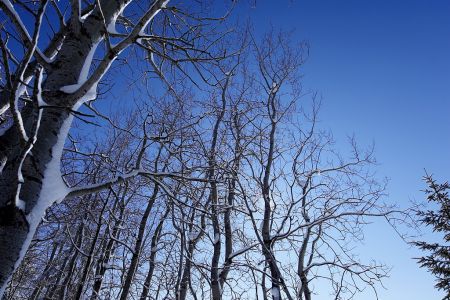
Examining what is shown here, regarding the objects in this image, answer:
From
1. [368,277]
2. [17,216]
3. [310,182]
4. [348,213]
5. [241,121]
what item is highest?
[241,121]

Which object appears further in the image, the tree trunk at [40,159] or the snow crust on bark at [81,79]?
the snow crust on bark at [81,79]

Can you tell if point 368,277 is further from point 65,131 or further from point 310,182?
point 65,131

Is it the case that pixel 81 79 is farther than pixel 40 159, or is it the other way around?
pixel 81 79

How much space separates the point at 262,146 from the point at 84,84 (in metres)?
6.93

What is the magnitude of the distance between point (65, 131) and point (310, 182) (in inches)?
315

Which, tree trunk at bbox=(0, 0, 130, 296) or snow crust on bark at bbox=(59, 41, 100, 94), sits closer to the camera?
tree trunk at bbox=(0, 0, 130, 296)

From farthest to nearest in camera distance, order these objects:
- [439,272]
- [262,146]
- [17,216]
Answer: [439,272] → [262,146] → [17,216]

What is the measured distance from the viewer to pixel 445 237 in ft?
38.8

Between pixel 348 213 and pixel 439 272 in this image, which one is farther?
pixel 439 272

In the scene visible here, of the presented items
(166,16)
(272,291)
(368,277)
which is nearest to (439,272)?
(368,277)

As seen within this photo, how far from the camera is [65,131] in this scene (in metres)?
2.24

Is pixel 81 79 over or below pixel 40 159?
over

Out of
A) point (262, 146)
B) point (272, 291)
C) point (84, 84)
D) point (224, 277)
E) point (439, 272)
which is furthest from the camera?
point (439, 272)

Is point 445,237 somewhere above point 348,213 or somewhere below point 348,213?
above
